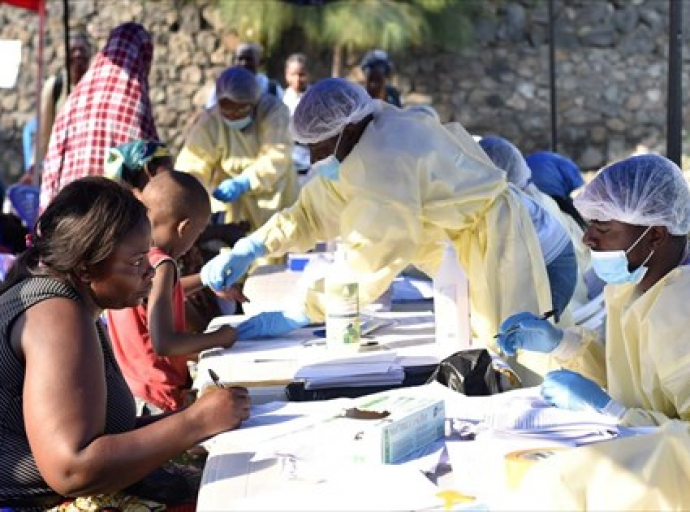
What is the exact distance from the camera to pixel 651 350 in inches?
→ 93.0

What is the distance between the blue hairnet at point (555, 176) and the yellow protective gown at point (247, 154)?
4.57ft

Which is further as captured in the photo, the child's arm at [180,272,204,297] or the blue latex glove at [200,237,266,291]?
the child's arm at [180,272,204,297]

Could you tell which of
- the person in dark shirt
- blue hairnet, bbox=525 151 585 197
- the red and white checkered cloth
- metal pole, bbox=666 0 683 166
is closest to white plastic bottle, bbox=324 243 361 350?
metal pole, bbox=666 0 683 166

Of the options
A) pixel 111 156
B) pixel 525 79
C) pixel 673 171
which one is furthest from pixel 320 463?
pixel 525 79

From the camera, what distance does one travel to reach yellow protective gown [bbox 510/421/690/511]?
1779mm

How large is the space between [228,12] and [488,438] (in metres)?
10.9

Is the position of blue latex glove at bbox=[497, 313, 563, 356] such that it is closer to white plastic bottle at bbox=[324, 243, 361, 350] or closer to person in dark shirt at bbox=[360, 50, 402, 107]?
white plastic bottle at bbox=[324, 243, 361, 350]

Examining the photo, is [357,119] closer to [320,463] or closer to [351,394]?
[351,394]

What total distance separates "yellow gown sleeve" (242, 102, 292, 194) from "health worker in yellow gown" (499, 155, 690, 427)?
3.60 m

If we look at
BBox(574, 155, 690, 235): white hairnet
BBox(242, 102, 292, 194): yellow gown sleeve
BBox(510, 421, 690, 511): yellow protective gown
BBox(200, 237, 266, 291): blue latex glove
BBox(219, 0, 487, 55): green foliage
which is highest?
BBox(574, 155, 690, 235): white hairnet

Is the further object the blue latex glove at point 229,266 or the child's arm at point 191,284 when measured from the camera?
the child's arm at point 191,284

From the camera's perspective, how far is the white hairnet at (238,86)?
241 inches

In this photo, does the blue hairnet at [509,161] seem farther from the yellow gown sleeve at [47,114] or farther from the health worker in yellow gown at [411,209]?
the yellow gown sleeve at [47,114]

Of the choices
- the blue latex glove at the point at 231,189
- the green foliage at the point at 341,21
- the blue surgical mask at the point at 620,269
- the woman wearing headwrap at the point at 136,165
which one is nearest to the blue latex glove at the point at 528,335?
the blue surgical mask at the point at 620,269
